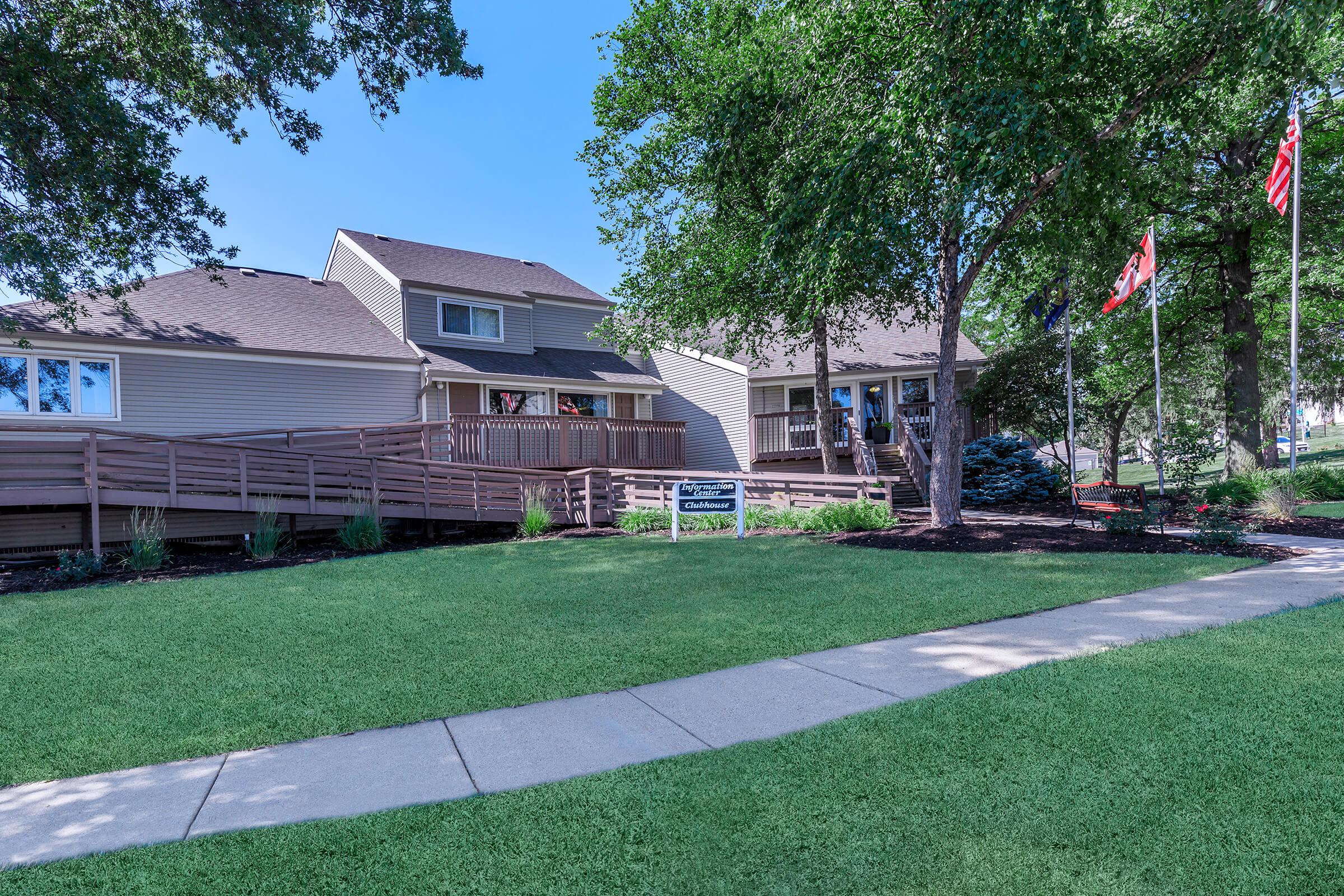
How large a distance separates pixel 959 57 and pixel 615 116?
25.5ft

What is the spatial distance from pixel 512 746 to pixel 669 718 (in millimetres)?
910

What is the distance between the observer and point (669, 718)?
4027mm

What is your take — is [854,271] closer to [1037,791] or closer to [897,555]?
[897,555]

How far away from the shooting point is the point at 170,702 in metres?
4.53

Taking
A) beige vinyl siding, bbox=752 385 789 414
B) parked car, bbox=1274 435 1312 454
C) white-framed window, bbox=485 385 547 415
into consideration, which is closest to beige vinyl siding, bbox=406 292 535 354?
white-framed window, bbox=485 385 547 415

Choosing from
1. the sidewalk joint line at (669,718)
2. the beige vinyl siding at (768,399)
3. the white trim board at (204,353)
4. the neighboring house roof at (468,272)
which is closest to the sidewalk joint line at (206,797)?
the sidewalk joint line at (669,718)

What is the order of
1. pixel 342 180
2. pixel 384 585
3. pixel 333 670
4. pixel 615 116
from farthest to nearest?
pixel 342 180 < pixel 615 116 < pixel 384 585 < pixel 333 670

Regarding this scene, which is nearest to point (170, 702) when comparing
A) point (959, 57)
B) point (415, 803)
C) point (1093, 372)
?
point (415, 803)

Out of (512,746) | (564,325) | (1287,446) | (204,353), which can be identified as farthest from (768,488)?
(1287,446)

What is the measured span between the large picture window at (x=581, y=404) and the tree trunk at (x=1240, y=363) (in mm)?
16604

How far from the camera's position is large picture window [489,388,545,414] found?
63.8 feet

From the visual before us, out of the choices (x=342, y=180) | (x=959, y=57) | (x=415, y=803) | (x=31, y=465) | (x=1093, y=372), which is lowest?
(x=415, y=803)

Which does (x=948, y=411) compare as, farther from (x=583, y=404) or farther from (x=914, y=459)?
(x=583, y=404)

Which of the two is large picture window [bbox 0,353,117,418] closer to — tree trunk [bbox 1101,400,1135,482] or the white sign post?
the white sign post
